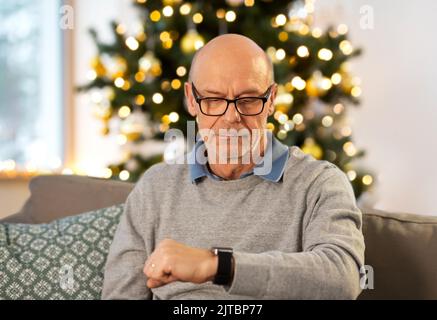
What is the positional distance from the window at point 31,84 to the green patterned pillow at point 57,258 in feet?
7.68

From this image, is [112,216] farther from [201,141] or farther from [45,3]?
[45,3]

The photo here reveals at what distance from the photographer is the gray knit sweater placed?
1.37 m

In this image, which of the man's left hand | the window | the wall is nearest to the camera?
the man's left hand

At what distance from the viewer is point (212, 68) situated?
5.31ft

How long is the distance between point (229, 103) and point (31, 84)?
2848 millimetres

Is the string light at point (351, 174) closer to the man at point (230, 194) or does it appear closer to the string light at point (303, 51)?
the string light at point (303, 51)

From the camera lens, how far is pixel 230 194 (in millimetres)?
1634

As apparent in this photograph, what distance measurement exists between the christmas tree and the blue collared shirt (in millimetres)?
1460

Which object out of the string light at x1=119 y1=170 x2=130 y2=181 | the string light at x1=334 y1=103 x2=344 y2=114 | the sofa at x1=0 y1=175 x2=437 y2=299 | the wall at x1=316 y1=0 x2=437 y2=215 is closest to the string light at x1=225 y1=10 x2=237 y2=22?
the string light at x1=334 y1=103 x2=344 y2=114

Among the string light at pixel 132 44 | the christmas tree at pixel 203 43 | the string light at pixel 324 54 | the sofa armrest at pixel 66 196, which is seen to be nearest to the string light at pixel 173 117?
the christmas tree at pixel 203 43

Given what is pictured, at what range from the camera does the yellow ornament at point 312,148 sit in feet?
10.7

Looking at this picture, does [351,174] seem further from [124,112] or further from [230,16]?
[124,112]

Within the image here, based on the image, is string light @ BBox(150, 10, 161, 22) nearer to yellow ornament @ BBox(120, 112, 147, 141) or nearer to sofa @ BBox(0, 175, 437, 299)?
yellow ornament @ BBox(120, 112, 147, 141)
